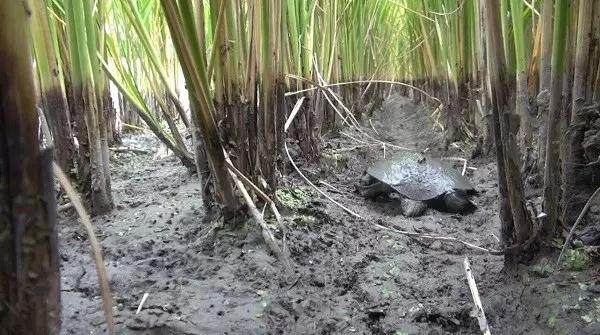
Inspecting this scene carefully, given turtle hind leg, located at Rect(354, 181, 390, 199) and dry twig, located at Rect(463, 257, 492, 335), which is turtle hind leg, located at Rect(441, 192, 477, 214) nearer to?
turtle hind leg, located at Rect(354, 181, 390, 199)

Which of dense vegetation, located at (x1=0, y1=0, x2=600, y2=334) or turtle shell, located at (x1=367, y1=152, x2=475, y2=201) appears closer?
dense vegetation, located at (x1=0, y1=0, x2=600, y2=334)

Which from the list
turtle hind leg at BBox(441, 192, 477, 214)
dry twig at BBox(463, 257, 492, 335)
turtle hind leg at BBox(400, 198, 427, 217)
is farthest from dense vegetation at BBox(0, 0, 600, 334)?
turtle hind leg at BBox(400, 198, 427, 217)

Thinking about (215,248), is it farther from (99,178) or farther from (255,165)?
(99,178)

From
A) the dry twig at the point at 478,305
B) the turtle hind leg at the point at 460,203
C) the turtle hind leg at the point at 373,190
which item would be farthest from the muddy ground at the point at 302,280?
the turtle hind leg at the point at 373,190

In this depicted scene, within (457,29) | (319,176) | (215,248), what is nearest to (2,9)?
(215,248)

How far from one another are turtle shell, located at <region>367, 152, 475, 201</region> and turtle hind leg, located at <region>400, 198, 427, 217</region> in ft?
0.06

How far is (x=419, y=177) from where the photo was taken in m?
1.91

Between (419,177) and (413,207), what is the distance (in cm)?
19

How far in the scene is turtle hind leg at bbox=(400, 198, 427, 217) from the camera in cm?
174

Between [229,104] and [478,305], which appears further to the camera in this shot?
[229,104]

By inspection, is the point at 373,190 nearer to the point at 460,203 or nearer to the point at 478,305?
the point at 460,203

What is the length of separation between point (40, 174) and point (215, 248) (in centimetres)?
72

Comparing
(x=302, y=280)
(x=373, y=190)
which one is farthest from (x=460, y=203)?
(x=302, y=280)

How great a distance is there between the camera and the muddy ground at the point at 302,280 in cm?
82
